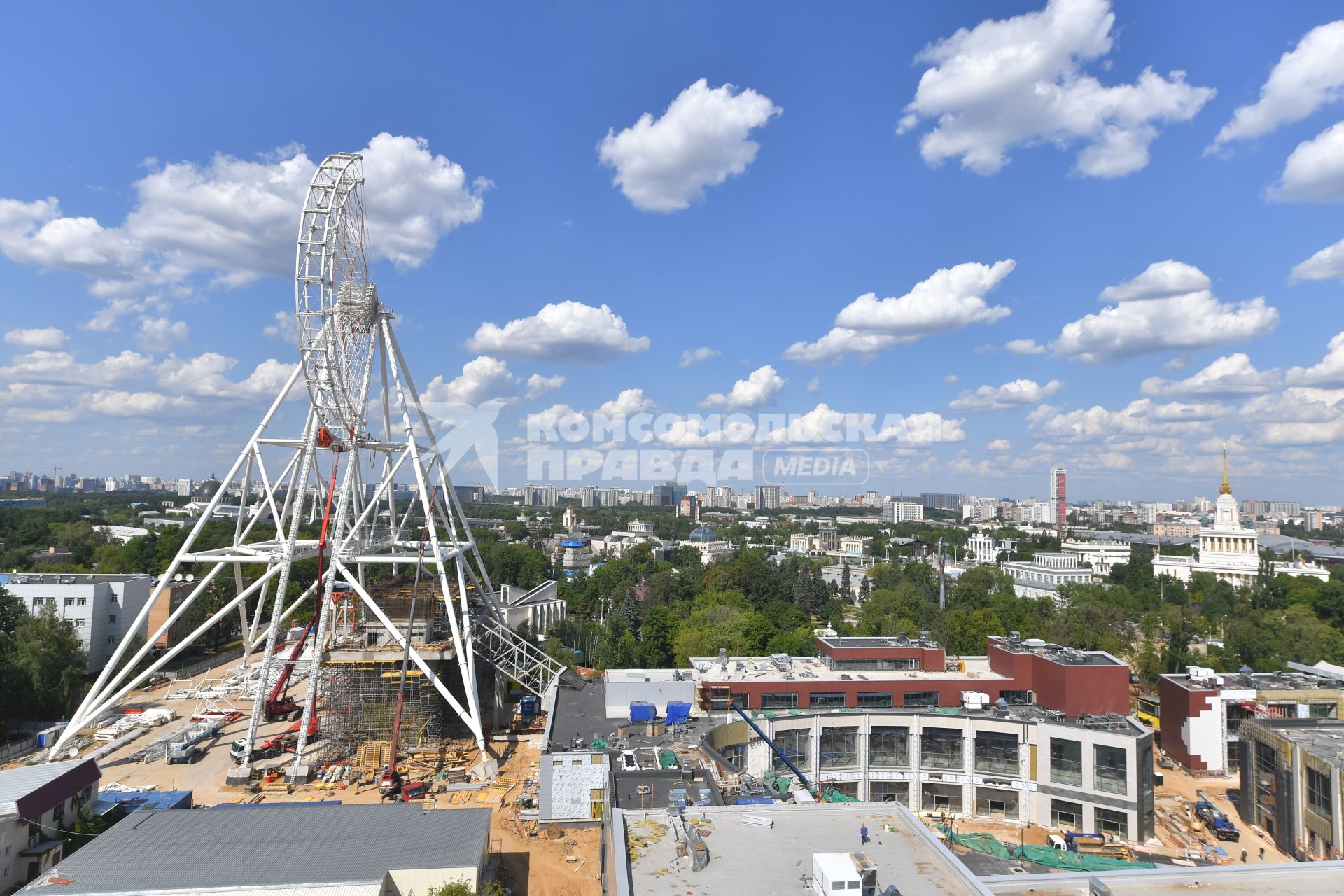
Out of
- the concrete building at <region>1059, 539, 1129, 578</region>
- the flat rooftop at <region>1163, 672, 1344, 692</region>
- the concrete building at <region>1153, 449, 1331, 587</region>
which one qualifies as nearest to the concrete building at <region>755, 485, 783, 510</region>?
the concrete building at <region>1059, 539, 1129, 578</region>

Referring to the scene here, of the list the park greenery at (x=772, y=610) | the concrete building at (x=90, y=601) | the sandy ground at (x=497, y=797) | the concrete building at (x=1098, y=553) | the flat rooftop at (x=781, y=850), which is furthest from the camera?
the concrete building at (x=1098, y=553)

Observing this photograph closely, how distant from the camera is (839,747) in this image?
24766 millimetres

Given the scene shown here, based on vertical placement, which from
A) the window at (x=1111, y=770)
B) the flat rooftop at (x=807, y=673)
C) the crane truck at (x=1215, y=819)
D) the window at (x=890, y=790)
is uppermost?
the flat rooftop at (x=807, y=673)

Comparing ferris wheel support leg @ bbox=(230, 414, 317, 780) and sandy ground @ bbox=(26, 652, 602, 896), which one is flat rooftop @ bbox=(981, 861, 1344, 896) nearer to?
sandy ground @ bbox=(26, 652, 602, 896)

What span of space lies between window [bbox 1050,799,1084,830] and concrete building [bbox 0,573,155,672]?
134 feet

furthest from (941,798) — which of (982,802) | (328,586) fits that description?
(328,586)

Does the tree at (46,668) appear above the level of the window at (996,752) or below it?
above

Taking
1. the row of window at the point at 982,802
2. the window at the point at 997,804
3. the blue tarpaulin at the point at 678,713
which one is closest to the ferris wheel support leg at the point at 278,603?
the blue tarpaulin at the point at 678,713

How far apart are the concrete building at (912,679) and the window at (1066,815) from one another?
2959mm

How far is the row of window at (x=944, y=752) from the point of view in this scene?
22.5 meters

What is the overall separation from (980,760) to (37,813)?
25.1m

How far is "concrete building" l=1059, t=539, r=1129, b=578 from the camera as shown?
102 metres

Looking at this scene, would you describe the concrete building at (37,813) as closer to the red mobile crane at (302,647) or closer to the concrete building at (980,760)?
the red mobile crane at (302,647)

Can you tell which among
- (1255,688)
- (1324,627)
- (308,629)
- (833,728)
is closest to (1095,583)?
(1324,627)
